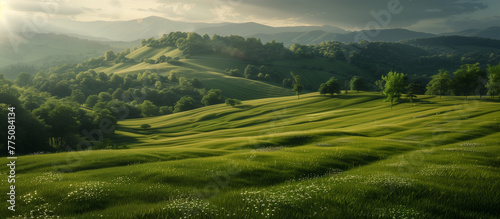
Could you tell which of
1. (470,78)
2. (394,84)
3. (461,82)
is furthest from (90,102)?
(470,78)

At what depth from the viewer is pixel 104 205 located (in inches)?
477

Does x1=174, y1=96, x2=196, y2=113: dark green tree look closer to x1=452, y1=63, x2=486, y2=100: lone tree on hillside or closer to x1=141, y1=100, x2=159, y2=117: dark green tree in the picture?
x1=141, y1=100, x2=159, y2=117: dark green tree

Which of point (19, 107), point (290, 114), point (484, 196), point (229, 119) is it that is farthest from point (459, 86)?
point (19, 107)

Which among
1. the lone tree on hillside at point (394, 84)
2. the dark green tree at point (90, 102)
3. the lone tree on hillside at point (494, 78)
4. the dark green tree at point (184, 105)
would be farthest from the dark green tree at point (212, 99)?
the lone tree on hillside at point (494, 78)

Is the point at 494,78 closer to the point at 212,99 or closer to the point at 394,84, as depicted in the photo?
the point at 394,84

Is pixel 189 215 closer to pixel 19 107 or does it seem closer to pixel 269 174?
pixel 269 174

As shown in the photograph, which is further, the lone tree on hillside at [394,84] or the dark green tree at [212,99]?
the dark green tree at [212,99]

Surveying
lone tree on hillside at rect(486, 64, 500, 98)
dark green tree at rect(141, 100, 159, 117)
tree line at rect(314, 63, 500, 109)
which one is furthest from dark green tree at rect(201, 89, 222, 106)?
lone tree on hillside at rect(486, 64, 500, 98)

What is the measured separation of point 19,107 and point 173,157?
222 feet

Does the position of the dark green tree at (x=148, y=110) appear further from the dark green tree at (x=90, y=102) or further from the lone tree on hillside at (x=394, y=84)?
the lone tree on hillside at (x=394, y=84)

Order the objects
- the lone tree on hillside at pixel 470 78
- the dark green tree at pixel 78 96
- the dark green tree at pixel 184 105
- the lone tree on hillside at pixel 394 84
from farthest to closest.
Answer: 1. the dark green tree at pixel 78 96
2. the dark green tree at pixel 184 105
3. the lone tree on hillside at pixel 470 78
4. the lone tree on hillside at pixel 394 84

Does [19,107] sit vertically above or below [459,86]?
below

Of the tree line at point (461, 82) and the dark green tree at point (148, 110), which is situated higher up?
the tree line at point (461, 82)

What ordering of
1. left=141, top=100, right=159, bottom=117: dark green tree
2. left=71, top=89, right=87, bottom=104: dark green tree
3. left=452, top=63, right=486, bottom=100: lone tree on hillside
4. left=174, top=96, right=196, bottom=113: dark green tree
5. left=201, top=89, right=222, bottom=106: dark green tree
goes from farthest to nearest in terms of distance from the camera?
left=201, top=89, right=222, bottom=106: dark green tree, left=71, top=89, right=87, bottom=104: dark green tree, left=174, top=96, right=196, bottom=113: dark green tree, left=141, top=100, right=159, bottom=117: dark green tree, left=452, top=63, right=486, bottom=100: lone tree on hillside
